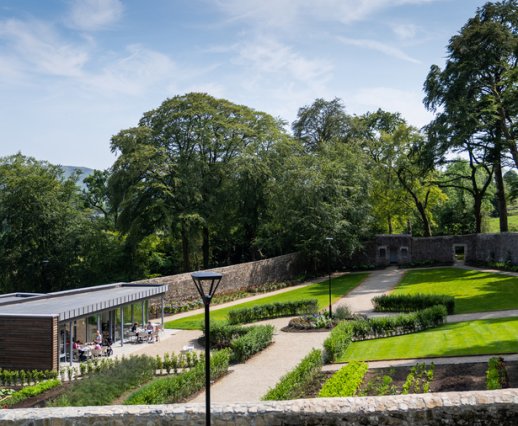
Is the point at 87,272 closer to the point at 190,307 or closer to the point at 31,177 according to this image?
Result: the point at 31,177

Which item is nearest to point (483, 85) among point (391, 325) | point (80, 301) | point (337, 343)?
point (391, 325)

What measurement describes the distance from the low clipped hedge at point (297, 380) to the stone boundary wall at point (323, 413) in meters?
Answer: 3.89

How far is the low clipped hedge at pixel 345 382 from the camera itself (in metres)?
12.0

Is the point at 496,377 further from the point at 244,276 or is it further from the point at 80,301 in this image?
the point at 244,276

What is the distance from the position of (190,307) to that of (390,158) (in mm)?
26056

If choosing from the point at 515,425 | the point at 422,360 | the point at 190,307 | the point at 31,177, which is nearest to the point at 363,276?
the point at 190,307

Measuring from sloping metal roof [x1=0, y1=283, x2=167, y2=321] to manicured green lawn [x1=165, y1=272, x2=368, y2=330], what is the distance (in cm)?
253

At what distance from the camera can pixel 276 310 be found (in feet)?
93.9

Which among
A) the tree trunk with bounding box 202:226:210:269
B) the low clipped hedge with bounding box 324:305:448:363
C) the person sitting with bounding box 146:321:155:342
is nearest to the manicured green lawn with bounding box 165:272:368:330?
the person sitting with bounding box 146:321:155:342

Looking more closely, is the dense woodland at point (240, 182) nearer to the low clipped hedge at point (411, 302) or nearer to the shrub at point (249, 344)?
the low clipped hedge at point (411, 302)

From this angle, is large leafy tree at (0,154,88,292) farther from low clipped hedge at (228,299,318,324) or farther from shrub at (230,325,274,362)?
shrub at (230,325,274,362)

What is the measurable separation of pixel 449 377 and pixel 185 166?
30755mm

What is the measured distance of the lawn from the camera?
26375 mm

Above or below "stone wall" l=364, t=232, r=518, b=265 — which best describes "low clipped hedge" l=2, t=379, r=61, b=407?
below
